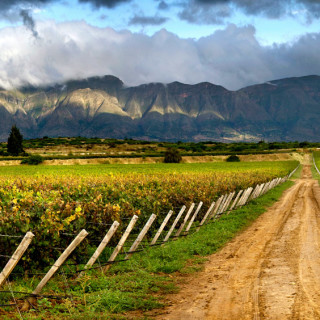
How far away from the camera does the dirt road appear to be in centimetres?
915

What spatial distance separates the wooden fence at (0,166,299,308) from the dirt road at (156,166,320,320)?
89.9 inches

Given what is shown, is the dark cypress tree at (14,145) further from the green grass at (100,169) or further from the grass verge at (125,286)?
the grass verge at (125,286)

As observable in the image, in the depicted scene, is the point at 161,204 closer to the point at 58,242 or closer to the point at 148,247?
the point at 148,247

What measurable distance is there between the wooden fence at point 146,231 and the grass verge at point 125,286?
416 millimetres

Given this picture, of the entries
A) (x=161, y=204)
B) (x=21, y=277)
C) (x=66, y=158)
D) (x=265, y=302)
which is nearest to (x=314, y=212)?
(x=161, y=204)

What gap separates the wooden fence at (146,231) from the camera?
859 cm

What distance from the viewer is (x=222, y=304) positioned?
31.6 ft

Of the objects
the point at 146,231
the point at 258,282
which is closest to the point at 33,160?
the point at 146,231

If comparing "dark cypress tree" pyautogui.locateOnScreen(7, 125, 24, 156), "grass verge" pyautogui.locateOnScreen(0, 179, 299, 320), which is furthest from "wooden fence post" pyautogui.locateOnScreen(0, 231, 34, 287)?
"dark cypress tree" pyautogui.locateOnScreen(7, 125, 24, 156)

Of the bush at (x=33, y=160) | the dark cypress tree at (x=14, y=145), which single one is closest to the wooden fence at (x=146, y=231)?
the bush at (x=33, y=160)

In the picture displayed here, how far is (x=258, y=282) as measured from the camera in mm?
11359

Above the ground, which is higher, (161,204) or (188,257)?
(161,204)

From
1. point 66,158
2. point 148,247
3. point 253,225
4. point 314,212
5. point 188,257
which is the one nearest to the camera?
point 188,257

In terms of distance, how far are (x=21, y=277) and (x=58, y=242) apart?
1369mm
